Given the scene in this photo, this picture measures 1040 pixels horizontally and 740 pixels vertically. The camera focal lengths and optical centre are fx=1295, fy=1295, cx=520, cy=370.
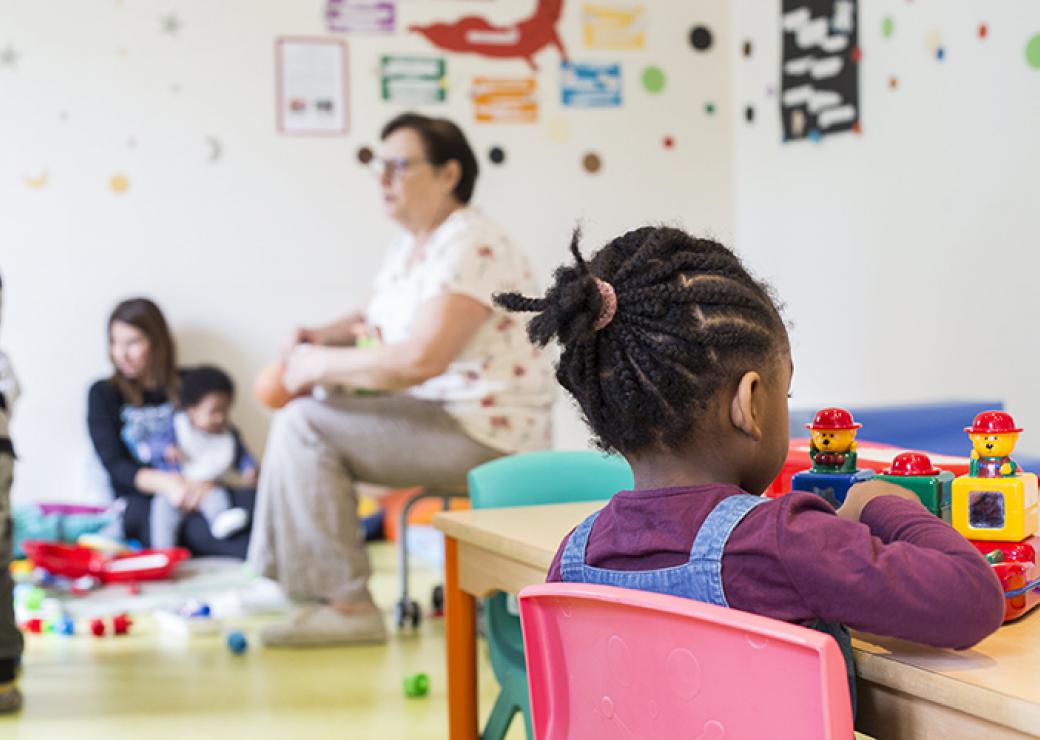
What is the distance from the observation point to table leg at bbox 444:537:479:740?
1644mm

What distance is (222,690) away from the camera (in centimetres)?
258

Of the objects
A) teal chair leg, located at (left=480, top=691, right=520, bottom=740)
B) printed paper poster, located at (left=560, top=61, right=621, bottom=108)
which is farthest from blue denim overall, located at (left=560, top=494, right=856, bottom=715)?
printed paper poster, located at (left=560, top=61, right=621, bottom=108)

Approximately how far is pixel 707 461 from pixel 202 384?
10.9 feet

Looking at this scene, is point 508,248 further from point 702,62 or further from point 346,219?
A: point 702,62

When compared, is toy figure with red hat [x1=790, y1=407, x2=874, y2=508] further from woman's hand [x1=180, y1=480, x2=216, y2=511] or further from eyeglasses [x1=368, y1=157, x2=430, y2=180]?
woman's hand [x1=180, y1=480, x2=216, y2=511]

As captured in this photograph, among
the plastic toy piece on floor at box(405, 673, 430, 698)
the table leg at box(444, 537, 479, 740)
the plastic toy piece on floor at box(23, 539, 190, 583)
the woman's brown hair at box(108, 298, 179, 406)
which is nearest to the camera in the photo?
the table leg at box(444, 537, 479, 740)

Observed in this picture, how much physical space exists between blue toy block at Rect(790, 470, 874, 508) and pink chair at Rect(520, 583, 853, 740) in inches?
9.6

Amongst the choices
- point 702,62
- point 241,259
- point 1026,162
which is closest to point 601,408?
point 1026,162

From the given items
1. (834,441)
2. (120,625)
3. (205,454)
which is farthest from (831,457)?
(205,454)

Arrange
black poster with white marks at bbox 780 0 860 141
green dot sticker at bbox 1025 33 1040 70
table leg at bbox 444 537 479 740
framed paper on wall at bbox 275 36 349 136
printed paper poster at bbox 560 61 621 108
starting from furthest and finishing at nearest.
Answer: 1. printed paper poster at bbox 560 61 621 108
2. framed paper on wall at bbox 275 36 349 136
3. black poster with white marks at bbox 780 0 860 141
4. green dot sticker at bbox 1025 33 1040 70
5. table leg at bbox 444 537 479 740

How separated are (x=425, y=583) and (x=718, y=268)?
8.95 ft

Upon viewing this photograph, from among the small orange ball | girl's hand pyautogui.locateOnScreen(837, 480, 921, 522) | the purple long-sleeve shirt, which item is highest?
girl's hand pyautogui.locateOnScreen(837, 480, 921, 522)

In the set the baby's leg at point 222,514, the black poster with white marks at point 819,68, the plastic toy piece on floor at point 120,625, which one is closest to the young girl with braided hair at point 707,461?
the plastic toy piece on floor at point 120,625

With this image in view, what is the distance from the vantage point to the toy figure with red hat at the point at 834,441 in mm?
1151
